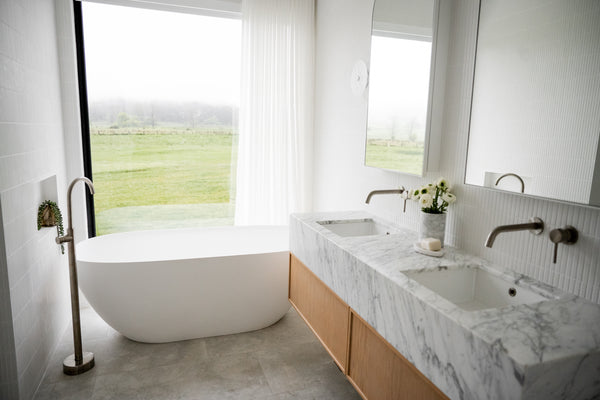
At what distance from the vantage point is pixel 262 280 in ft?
9.15

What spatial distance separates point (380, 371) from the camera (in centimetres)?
157

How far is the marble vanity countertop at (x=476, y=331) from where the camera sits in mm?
977

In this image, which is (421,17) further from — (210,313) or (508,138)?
(210,313)

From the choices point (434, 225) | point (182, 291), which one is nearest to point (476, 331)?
point (434, 225)

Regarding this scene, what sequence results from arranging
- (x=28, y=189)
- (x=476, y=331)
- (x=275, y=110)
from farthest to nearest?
(x=275, y=110) → (x=28, y=189) → (x=476, y=331)

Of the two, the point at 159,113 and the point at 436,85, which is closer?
the point at 436,85

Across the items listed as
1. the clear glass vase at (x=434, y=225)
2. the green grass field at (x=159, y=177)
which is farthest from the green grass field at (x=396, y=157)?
the green grass field at (x=159, y=177)

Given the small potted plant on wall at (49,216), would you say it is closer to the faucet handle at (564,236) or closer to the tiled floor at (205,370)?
the tiled floor at (205,370)

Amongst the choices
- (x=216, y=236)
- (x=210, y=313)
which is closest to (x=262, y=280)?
(x=210, y=313)

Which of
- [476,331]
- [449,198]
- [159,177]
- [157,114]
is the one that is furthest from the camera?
[159,177]

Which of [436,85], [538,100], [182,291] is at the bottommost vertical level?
[182,291]

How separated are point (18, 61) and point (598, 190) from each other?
9.37 feet

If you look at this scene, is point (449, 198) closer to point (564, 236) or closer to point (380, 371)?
point (564, 236)

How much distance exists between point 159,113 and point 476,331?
3915 mm
